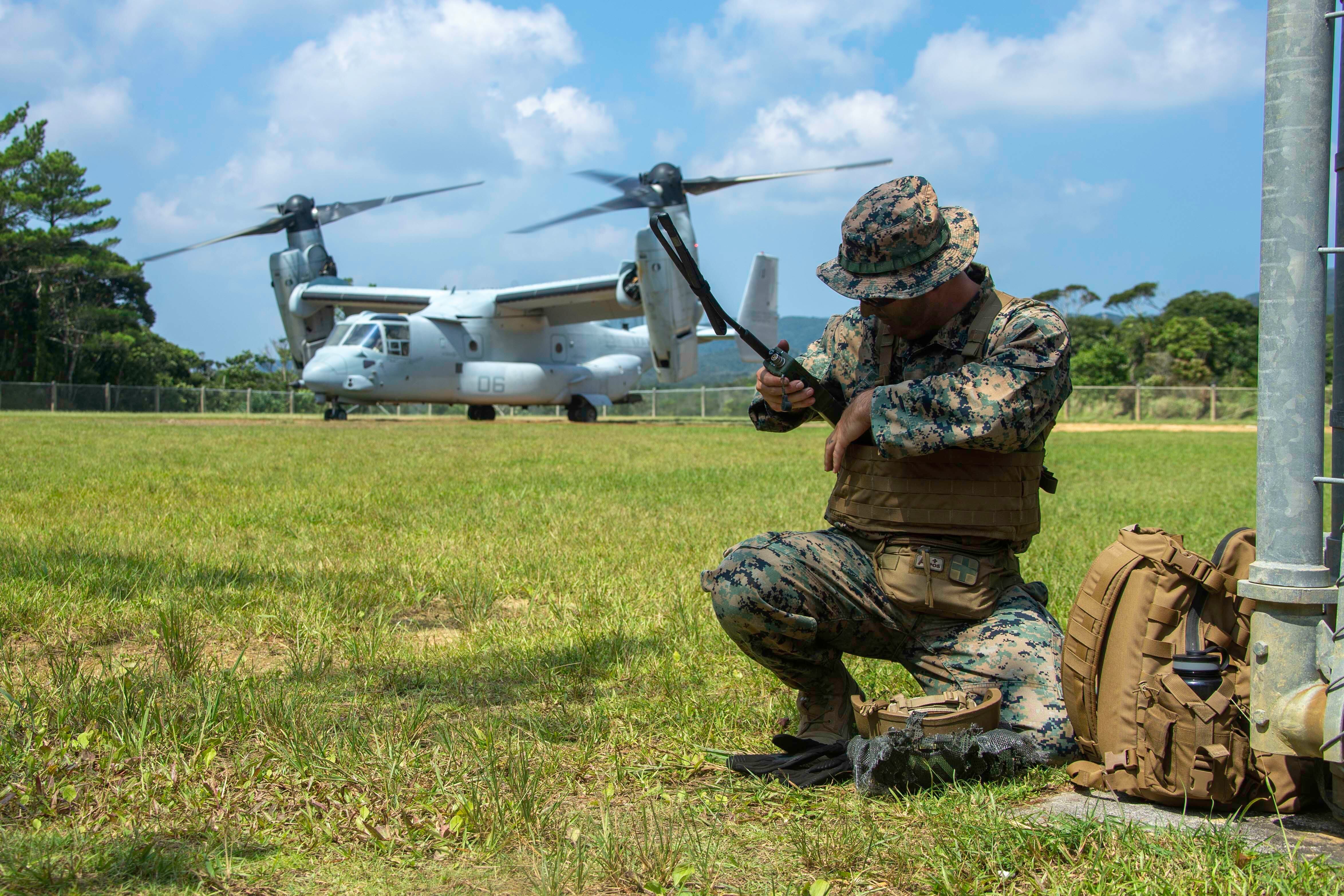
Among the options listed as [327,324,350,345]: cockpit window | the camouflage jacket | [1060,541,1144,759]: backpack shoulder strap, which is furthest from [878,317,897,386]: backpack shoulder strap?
[327,324,350,345]: cockpit window

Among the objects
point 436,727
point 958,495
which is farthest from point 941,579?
point 436,727

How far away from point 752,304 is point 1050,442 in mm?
12162

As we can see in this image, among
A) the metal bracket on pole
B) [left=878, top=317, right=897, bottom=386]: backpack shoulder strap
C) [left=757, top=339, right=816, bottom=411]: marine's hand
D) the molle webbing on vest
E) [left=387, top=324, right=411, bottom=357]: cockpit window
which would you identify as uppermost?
[left=387, top=324, right=411, bottom=357]: cockpit window

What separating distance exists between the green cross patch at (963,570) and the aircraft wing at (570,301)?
2324cm

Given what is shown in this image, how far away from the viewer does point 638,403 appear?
37312 millimetres

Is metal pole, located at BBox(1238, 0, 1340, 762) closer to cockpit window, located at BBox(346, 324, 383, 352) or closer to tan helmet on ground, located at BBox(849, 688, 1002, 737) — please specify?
tan helmet on ground, located at BBox(849, 688, 1002, 737)

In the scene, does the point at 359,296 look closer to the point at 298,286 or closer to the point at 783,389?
the point at 298,286

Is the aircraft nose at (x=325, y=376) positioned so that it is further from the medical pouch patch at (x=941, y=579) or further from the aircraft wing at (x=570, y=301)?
the medical pouch patch at (x=941, y=579)

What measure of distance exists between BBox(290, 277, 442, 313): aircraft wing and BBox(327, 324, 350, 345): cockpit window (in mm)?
2741

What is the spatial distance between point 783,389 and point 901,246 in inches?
20.0

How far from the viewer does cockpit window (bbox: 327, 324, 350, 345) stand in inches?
976

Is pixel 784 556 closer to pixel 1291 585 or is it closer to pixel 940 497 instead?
pixel 940 497

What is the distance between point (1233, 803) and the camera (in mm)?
2232

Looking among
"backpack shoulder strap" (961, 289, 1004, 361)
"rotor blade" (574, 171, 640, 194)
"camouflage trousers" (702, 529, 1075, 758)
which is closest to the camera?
"camouflage trousers" (702, 529, 1075, 758)
